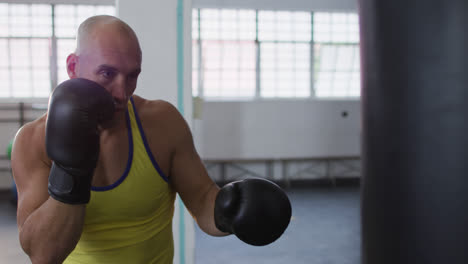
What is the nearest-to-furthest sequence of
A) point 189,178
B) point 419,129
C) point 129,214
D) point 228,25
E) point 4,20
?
1. point 129,214
2. point 189,178
3. point 419,129
4. point 4,20
5. point 228,25

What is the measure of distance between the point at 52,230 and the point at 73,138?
0.64 ft

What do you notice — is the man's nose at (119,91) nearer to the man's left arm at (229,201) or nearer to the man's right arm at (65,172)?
the man's right arm at (65,172)

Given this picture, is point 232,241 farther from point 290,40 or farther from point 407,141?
point 290,40

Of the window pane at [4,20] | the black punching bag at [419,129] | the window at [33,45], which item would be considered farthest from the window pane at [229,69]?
the black punching bag at [419,129]

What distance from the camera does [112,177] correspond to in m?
0.98

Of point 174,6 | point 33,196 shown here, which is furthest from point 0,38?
point 33,196

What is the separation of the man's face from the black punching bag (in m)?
1.31

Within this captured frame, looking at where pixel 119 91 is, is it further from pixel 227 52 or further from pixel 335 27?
pixel 335 27

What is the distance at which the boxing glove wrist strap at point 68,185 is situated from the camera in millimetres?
776

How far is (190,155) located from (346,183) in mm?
5782

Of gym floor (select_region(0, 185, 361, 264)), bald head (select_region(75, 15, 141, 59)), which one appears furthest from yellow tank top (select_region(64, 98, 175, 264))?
gym floor (select_region(0, 185, 361, 264))

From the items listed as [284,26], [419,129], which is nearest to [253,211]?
[419,129]

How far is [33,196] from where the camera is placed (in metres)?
0.86

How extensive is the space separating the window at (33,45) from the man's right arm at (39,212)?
5.49 meters
